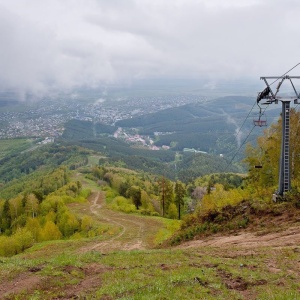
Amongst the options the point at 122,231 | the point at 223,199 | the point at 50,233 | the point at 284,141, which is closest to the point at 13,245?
the point at 50,233

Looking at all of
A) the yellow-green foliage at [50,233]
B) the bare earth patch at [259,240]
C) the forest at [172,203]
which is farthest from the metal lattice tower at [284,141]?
the yellow-green foliage at [50,233]

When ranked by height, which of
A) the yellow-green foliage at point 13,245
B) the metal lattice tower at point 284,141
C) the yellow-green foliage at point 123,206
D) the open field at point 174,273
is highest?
the metal lattice tower at point 284,141

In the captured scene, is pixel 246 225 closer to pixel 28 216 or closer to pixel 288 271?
pixel 288 271

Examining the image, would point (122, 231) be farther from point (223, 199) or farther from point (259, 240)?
point (259, 240)

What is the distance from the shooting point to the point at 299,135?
1443 inches

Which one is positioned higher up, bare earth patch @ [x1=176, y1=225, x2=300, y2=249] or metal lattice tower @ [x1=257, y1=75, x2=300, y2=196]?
metal lattice tower @ [x1=257, y1=75, x2=300, y2=196]

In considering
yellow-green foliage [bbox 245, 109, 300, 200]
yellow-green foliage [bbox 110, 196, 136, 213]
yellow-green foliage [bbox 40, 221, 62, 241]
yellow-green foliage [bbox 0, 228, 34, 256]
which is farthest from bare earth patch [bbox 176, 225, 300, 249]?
yellow-green foliage [bbox 110, 196, 136, 213]

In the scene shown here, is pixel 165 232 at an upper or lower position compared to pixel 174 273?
lower

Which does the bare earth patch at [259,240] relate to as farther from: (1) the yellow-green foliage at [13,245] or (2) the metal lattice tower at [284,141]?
(1) the yellow-green foliage at [13,245]

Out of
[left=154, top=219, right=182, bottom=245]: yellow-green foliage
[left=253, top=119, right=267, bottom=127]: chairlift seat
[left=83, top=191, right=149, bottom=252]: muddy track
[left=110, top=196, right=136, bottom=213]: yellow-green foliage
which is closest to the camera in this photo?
[left=253, top=119, right=267, bottom=127]: chairlift seat

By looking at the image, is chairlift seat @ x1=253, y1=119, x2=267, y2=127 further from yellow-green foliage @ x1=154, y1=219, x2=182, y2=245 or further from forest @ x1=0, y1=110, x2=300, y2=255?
yellow-green foliage @ x1=154, y1=219, x2=182, y2=245

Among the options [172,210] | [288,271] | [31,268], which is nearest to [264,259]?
[288,271]

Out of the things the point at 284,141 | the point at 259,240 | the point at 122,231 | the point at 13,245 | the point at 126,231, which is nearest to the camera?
the point at 259,240

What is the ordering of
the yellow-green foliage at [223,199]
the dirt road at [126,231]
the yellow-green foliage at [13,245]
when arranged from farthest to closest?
the yellow-green foliage at [13,245], the yellow-green foliage at [223,199], the dirt road at [126,231]
